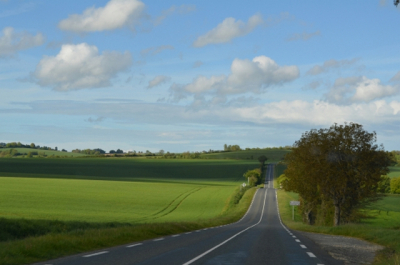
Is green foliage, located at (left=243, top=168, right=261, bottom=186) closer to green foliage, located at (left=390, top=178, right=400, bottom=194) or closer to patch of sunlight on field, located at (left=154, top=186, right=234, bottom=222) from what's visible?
patch of sunlight on field, located at (left=154, top=186, right=234, bottom=222)

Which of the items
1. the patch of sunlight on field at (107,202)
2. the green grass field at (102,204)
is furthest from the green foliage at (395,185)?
the patch of sunlight on field at (107,202)

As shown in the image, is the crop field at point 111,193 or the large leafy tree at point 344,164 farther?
the crop field at point 111,193

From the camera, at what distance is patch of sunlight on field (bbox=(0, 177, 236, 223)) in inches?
2304

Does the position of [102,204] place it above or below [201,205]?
above

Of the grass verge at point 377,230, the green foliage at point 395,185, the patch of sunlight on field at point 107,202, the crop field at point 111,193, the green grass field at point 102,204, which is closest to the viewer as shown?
the grass verge at point 377,230

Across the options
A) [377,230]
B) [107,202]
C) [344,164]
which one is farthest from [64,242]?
[107,202]

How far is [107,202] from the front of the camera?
252 ft

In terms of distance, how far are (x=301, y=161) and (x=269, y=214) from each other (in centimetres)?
3111

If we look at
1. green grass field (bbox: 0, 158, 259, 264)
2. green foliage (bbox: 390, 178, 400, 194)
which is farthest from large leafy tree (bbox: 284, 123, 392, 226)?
green foliage (bbox: 390, 178, 400, 194)

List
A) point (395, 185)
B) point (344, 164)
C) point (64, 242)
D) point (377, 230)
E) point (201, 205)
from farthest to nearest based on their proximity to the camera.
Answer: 1. point (395, 185)
2. point (201, 205)
3. point (344, 164)
4. point (377, 230)
5. point (64, 242)

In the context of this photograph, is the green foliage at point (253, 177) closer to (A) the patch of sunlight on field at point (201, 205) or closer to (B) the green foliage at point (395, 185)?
(A) the patch of sunlight on field at point (201, 205)

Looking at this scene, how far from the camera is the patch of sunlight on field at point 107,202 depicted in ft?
192

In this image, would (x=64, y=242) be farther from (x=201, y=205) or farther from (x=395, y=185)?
(x=395, y=185)

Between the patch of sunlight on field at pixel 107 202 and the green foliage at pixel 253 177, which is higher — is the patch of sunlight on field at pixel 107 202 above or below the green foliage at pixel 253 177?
below
